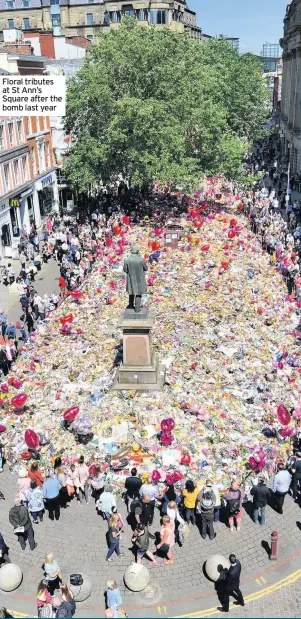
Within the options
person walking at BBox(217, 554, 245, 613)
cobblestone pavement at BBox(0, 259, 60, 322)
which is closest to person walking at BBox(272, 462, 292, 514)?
person walking at BBox(217, 554, 245, 613)

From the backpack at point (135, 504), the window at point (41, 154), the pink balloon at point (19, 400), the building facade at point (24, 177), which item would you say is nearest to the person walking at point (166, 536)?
the backpack at point (135, 504)

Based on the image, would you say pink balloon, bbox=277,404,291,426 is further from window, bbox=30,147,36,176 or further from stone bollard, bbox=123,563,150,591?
window, bbox=30,147,36,176

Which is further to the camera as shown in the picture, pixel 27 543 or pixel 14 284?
pixel 14 284

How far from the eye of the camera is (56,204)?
132 ft

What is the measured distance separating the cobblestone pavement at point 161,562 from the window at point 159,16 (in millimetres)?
69093

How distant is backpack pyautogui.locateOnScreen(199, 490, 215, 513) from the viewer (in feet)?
34.1

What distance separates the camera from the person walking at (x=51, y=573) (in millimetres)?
9031

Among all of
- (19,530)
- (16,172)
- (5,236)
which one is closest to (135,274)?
(19,530)

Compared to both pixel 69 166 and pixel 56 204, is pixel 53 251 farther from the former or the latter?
pixel 56 204

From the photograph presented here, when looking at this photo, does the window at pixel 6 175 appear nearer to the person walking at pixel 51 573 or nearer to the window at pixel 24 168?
the window at pixel 24 168

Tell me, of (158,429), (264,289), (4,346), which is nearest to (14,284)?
(4,346)

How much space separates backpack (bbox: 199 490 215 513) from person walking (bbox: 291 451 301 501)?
7.32ft

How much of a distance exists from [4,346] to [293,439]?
9.80 m

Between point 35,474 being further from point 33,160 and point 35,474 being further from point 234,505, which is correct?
point 33,160
